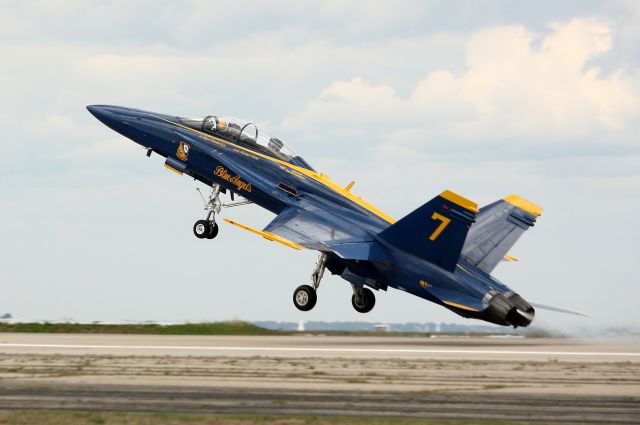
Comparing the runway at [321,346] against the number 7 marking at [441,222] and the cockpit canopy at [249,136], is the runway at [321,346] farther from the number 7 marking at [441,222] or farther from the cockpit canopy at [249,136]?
the cockpit canopy at [249,136]

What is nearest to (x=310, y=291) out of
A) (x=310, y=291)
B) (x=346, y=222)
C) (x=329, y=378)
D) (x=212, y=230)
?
(x=310, y=291)

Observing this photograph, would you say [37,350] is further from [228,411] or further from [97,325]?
[228,411]

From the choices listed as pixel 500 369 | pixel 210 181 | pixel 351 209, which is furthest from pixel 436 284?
pixel 210 181

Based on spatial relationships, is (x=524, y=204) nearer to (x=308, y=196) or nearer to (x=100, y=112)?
(x=308, y=196)

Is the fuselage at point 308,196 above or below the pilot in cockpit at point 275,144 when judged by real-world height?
below

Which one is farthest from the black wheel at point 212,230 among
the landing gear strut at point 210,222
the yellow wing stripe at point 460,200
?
the yellow wing stripe at point 460,200

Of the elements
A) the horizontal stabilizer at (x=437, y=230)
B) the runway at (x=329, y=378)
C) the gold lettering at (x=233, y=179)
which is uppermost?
the gold lettering at (x=233, y=179)

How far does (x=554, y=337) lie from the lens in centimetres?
2845

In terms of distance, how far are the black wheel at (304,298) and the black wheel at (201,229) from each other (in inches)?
155

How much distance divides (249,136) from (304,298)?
557 centimetres

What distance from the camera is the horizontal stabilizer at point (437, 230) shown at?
23312 mm

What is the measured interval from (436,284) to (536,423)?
12.1 metres

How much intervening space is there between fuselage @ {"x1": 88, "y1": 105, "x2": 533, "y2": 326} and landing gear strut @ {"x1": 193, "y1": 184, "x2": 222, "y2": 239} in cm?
38

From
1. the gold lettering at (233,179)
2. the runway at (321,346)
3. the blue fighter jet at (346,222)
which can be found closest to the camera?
the runway at (321,346)
